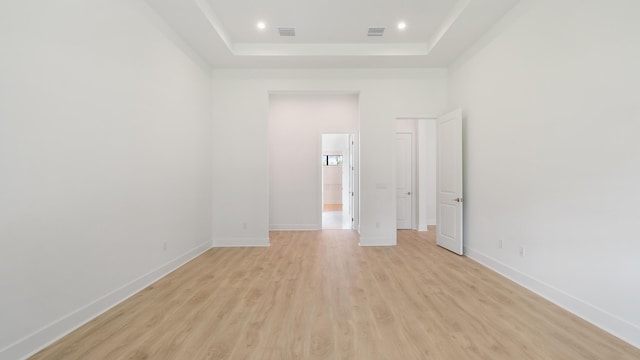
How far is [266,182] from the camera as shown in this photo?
4883 millimetres

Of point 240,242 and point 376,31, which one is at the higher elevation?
point 376,31

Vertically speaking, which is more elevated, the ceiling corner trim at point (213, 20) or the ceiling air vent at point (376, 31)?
the ceiling air vent at point (376, 31)

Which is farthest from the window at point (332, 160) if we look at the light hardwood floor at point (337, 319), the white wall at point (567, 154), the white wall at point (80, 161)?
the white wall at point (80, 161)

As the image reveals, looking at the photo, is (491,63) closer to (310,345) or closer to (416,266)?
(416,266)

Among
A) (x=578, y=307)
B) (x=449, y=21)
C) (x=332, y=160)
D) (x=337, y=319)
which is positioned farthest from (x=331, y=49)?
(x=332, y=160)

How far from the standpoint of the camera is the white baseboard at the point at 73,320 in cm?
176

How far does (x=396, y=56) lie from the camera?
441 centimetres

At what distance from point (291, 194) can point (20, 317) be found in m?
4.92

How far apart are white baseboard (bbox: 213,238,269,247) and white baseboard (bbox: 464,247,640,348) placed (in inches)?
144

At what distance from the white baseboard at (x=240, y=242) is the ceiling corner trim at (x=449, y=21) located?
4372mm

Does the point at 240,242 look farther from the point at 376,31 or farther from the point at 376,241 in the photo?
the point at 376,31

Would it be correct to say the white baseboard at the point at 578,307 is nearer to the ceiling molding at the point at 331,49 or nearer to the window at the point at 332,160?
the ceiling molding at the point at 331,49

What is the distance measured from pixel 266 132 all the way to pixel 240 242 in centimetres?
209

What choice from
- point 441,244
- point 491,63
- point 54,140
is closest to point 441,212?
point 441,244
